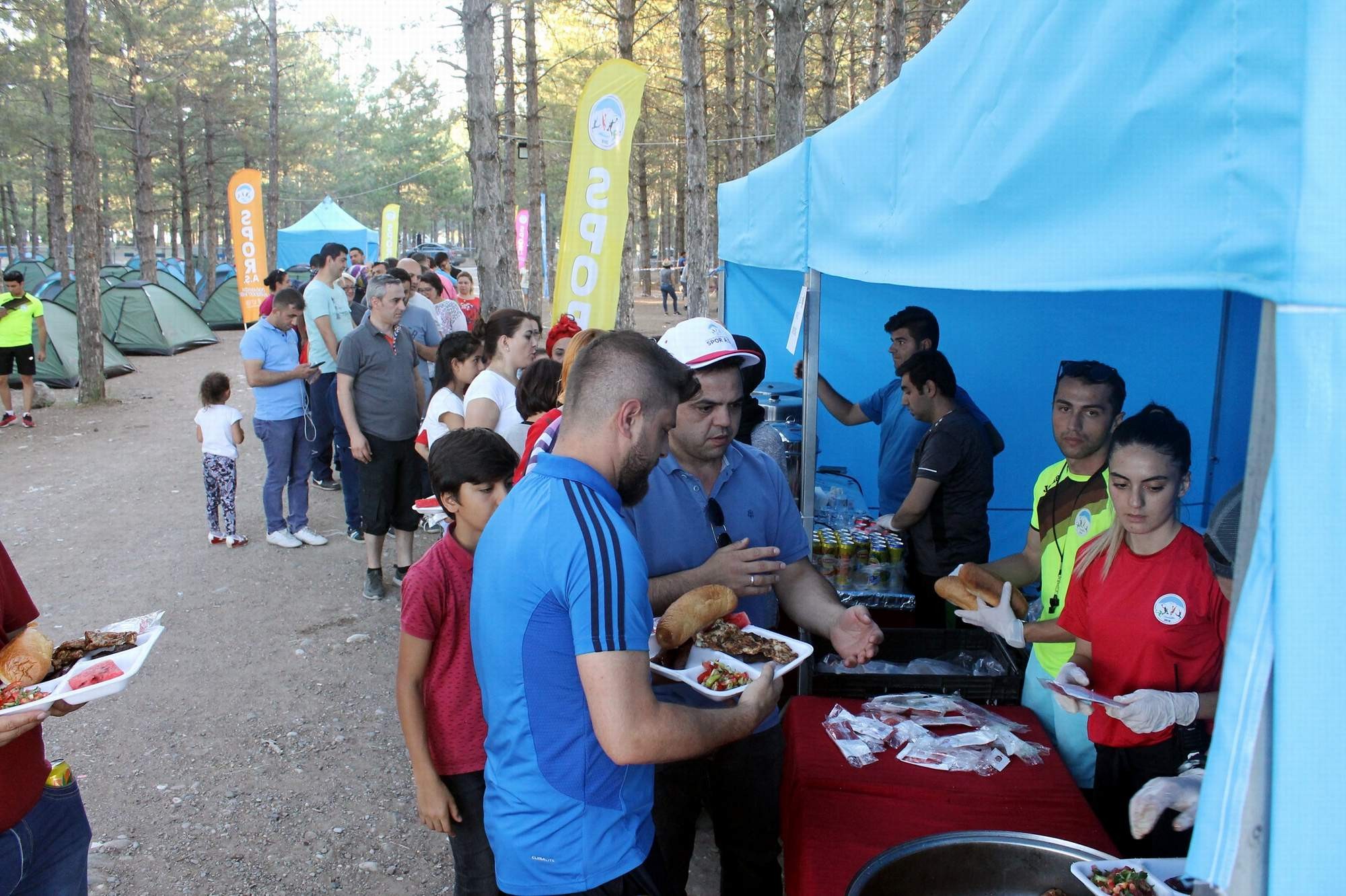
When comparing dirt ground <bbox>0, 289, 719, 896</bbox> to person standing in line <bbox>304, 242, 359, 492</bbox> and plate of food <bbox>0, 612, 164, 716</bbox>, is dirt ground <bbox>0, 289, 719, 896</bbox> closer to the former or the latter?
person standing in line <bbox>304, 242, 359, 492</bbox>

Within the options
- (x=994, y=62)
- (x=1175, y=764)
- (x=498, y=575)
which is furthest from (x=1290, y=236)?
(x=1175, y=764)

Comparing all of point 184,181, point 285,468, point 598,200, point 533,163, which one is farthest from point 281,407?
point 184,181

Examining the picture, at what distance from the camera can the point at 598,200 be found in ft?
22.9

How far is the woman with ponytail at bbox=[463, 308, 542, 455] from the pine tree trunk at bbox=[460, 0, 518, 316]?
6331 millimetres

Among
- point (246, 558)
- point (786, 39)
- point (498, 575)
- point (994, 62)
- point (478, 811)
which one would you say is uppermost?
point (786, 39)

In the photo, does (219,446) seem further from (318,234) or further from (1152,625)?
(318,234)

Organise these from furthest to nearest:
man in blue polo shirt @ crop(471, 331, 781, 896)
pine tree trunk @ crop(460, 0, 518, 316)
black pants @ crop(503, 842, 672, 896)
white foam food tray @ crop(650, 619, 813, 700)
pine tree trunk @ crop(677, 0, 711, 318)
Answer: pine tree trunk @ crop(677, 0, 711, 318)
pine tree trunk @ crop(460, 0, 518, 316)
white foam food tray @ crop(650, 619, 813, 700)
black pants @ crop(503, 842, 672, 896)
man in blue polo shirt @ crop(471, 331, 781, 896)

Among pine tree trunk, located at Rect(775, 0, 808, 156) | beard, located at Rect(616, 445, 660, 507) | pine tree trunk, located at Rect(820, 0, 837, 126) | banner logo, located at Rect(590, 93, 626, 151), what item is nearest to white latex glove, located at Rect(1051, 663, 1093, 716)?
beard, located at Rect(616, 445, 660, 507)

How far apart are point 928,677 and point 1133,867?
3.87 feet

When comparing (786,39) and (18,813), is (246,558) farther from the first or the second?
(786,39)

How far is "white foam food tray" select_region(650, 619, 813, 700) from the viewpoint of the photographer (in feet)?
7.51

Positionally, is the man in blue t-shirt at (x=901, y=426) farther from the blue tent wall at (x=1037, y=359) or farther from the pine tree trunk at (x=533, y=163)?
the pine tree trunk at (x=533, y=163)

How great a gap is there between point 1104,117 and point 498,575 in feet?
4.26

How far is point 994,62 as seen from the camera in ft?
5.59
